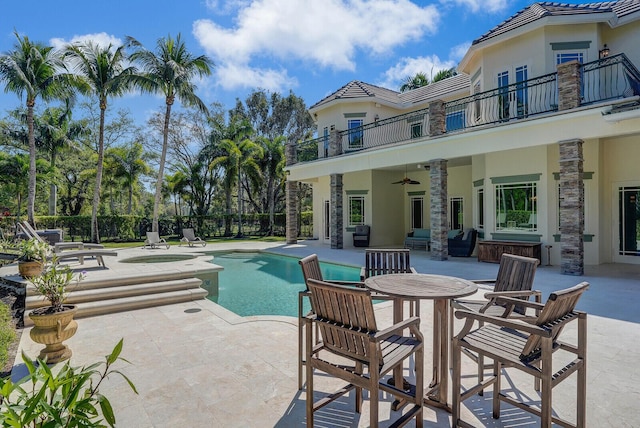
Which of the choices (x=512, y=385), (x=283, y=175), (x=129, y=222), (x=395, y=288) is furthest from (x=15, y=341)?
(x=283, y=175)

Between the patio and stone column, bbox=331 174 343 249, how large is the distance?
10270mm

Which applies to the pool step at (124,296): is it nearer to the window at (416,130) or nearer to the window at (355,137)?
the window at (355,137)

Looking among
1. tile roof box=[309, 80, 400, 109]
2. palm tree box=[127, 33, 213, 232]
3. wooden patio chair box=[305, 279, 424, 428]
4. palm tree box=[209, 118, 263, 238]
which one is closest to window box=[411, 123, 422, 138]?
tile roof box=[309, 80, 400, 109]

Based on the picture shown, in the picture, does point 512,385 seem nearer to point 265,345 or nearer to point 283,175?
point 265,345

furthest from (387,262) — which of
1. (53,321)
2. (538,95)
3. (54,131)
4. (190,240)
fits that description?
(54,131)

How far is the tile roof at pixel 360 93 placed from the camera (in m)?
18.4

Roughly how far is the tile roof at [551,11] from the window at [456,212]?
7034 mm

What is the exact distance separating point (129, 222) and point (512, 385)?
79.6 feet

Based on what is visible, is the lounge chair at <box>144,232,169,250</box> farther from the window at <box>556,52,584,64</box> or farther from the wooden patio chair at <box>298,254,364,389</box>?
the window at <box>556,52,584,64</box>

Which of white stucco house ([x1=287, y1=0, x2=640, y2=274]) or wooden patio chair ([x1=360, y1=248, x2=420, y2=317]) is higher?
white stucco house ([x1=287, y1=0, x2=640, y2=274])

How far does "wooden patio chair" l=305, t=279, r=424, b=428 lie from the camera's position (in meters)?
2.51

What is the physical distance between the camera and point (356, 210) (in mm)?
18438

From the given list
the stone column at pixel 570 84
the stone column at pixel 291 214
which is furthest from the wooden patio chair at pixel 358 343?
the stone column at pixel 291 214

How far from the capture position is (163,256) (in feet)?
47.0
